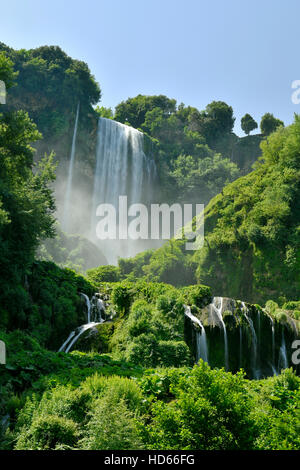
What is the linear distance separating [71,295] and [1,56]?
11748 mm

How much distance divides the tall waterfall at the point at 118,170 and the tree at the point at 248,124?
28.6m

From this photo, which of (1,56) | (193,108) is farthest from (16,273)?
(193,108)

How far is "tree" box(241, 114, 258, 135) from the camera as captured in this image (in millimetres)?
67688

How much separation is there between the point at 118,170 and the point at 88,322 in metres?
31.7

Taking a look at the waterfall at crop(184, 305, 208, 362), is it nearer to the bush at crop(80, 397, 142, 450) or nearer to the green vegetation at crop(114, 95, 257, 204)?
the bush at crop(80, 397, 142, 450)

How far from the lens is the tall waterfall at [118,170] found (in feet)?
149

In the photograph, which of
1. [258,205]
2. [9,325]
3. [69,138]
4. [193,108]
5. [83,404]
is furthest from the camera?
[193,108]

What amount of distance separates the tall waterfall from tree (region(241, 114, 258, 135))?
28.6m

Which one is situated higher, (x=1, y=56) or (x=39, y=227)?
(x=1, y=56)

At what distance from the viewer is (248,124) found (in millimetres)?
67875

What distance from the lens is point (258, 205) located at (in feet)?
93.7

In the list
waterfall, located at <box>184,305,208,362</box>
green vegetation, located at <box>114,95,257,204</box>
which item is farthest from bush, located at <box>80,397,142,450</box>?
green vegetation, located at <box>114,95,257,204</box>

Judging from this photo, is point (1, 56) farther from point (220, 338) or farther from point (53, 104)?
point (53, 104)

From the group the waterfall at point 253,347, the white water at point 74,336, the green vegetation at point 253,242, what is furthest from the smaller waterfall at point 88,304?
the green vegetation at point 253,242
